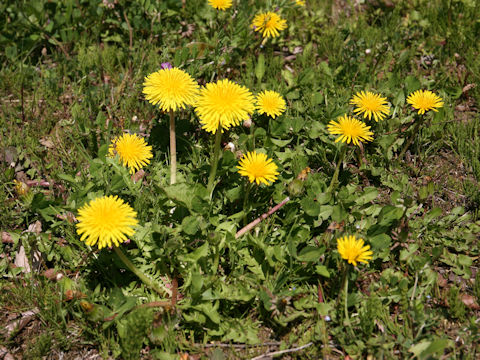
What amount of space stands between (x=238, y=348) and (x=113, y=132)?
1.63 metres

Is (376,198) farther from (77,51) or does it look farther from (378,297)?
(77,51)

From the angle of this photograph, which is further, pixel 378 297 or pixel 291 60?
pixel 291 60

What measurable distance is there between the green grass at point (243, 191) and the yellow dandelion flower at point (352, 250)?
114 mm

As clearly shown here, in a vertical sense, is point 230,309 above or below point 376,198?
below

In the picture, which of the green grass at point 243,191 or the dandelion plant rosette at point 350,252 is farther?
the green grass at point 243,191

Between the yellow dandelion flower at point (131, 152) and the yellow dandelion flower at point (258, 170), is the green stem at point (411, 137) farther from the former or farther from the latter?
the yellow dandelion flower at point (131, 152)

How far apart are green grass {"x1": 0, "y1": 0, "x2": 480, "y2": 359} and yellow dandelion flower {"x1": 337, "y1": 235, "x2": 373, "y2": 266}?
11 cm

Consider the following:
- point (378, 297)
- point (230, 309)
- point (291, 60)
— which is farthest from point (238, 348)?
point (291, 60)

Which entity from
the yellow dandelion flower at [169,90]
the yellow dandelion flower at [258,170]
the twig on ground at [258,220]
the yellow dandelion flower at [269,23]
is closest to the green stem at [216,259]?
the twig on ground at [258,220]

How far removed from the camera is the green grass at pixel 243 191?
2254 mm

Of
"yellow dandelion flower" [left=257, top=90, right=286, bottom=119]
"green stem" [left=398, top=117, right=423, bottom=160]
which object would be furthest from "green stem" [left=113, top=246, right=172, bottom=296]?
"green stem" [left=398, top=117, right=423, bottom=160]

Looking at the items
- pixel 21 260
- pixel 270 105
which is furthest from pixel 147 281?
pixel 270 105

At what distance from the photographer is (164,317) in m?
2.16

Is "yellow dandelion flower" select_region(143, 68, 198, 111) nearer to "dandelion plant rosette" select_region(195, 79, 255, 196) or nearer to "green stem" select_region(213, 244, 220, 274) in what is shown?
"dandelion plant rosette" select_region(195, 79, 255, 196)
